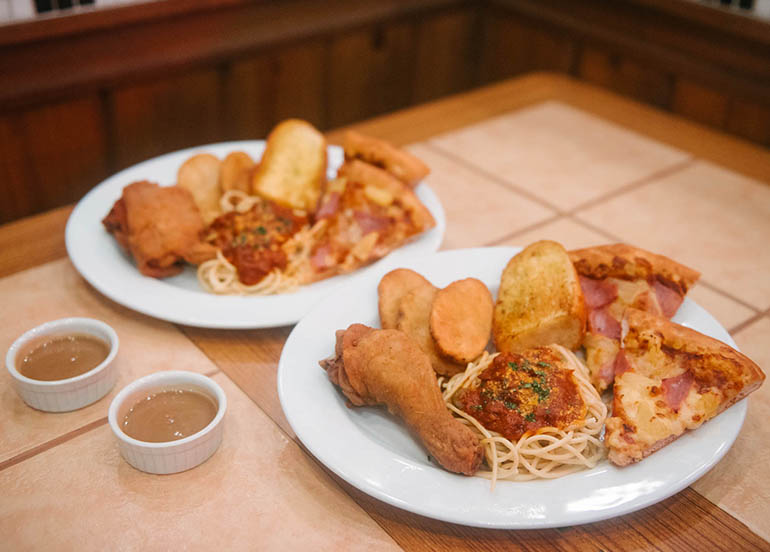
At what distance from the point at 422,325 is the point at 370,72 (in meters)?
2.97

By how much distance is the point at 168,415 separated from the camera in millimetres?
1585

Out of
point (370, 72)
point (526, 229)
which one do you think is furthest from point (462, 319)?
point (370, 72)

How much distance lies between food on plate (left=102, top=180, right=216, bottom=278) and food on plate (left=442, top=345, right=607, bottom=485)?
0.89m

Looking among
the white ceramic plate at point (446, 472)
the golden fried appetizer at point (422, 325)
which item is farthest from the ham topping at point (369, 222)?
the white ceramic plate at point (446, 472)

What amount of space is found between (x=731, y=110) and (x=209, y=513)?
327 centimetres

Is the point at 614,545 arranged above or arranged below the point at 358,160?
below

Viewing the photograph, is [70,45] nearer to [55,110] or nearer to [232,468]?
[55,110]

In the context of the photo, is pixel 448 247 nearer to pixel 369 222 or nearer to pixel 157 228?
pixel 369 222

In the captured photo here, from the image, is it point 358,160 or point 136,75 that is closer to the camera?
point 358,160

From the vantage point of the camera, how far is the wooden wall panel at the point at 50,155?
3203 mm

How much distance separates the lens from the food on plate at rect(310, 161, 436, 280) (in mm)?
2154

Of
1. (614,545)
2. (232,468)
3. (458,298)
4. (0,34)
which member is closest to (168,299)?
(232,468)

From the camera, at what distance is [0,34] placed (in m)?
2.97

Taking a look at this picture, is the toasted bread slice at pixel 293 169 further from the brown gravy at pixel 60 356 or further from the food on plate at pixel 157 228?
the brown gravy at pixel 60 356
